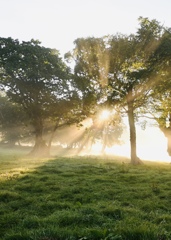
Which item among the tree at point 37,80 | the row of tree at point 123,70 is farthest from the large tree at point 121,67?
the tree at point 37,80

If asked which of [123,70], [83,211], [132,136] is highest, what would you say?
[123,70]

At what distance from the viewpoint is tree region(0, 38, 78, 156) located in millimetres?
42859

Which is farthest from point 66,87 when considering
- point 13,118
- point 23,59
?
point 13,118

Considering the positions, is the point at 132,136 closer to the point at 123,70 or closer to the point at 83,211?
the point at 123,70

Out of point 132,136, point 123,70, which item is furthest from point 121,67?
point 132,136

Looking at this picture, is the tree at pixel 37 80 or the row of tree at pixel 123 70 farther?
the tree at pixel 37 80

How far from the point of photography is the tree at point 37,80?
42.9m

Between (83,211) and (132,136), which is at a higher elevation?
(132,136)

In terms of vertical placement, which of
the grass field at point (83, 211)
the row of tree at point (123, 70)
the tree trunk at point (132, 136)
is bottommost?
the grass field at point (83, 211)

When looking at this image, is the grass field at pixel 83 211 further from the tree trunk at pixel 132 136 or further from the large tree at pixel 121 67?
the large tree at pixel 121 67

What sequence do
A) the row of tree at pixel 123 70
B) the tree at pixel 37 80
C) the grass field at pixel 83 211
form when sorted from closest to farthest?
the grass field at pixel 83 211 → the row of tree at pixel 123 70 → the tree at pixel 37 80

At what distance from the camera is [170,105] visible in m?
34.7

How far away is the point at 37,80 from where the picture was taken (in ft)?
176

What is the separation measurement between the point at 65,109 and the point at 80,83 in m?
18.1
